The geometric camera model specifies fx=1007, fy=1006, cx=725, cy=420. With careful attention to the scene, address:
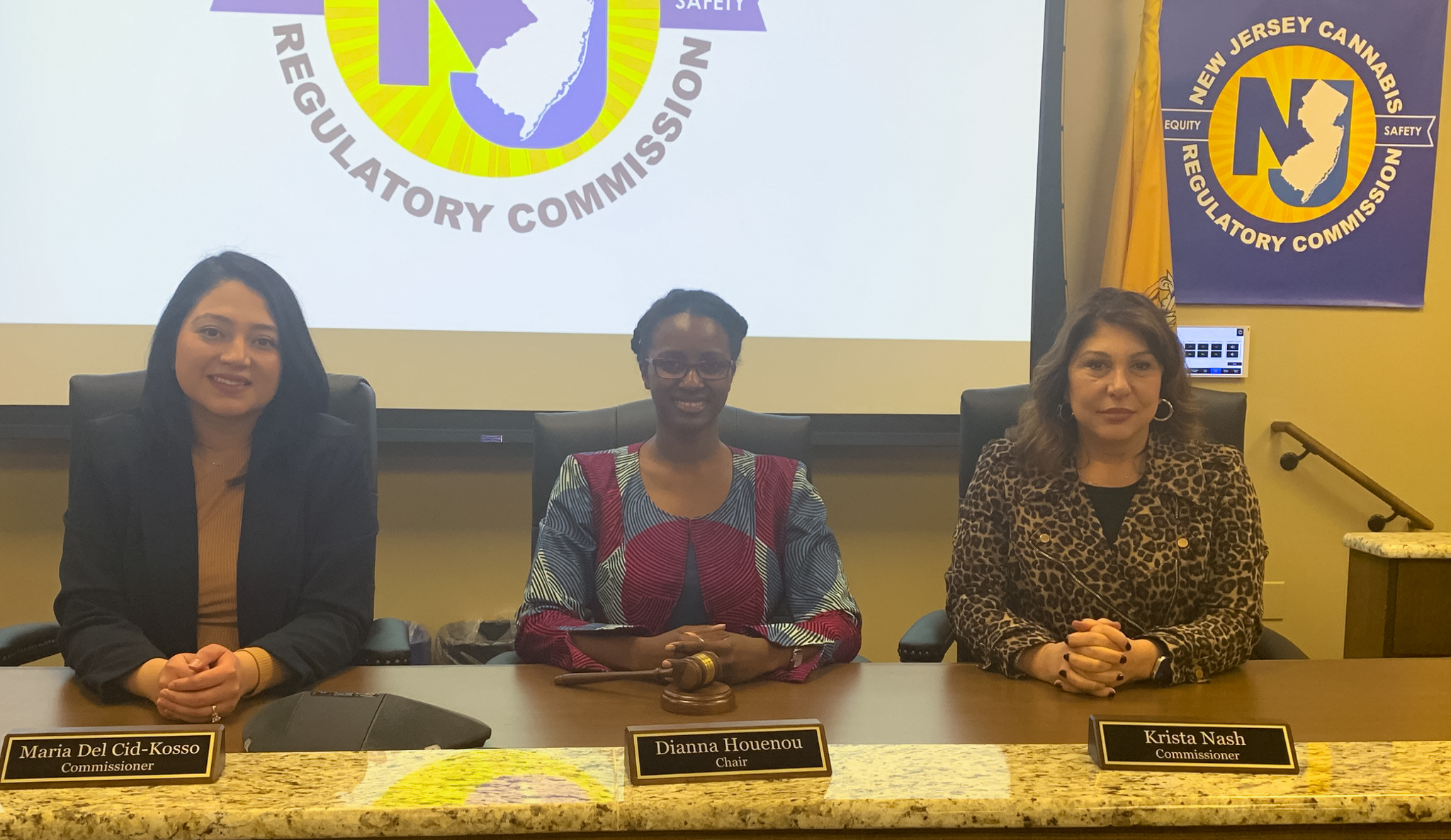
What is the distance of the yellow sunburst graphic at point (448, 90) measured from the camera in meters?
2.52

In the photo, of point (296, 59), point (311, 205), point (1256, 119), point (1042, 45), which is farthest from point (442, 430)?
point (1256, 119)

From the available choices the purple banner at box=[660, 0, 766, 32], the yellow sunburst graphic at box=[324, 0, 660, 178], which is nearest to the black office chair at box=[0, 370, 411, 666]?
the yellow sunburst graphic at box=[324, 0, 660, 178]

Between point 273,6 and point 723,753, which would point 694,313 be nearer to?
point 723,753

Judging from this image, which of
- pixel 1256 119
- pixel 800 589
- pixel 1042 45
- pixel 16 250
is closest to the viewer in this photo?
pixel 800 589

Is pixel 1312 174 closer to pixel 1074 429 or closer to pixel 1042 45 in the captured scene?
pixel 1042 45

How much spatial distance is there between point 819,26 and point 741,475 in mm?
1419

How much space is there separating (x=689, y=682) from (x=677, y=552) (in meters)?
0.48

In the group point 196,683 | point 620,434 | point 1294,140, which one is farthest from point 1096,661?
point 1294,140

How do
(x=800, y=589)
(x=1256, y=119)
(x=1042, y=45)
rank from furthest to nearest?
(x=1256, y=119) < (x=1042, y=45) < (x=800, y=589)

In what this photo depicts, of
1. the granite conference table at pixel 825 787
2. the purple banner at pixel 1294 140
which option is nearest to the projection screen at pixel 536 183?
the purple banner at pixel 1294 140

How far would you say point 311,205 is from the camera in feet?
8.35

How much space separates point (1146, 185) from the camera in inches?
105

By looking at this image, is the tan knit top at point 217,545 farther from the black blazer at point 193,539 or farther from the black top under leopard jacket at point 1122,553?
the black top under leopard jacket at point 1122,553

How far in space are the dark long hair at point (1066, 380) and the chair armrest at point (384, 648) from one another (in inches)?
41.3
